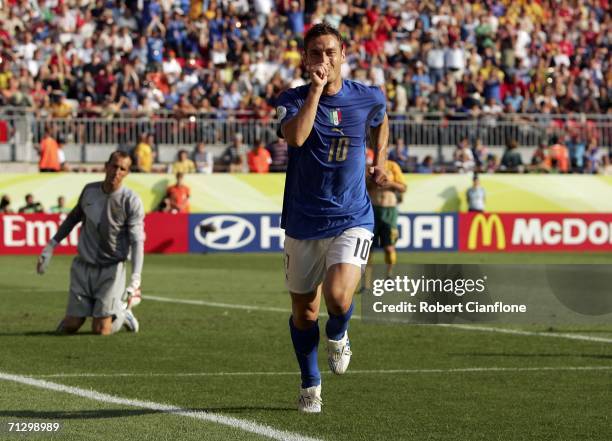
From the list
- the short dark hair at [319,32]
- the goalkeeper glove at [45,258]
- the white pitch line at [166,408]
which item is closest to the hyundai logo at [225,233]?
the goalkeeper glove at [45,258]

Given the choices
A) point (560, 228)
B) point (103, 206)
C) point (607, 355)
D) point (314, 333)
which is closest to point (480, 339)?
point (607, 355)

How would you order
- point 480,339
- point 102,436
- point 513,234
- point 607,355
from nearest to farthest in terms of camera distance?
1. point 102,436
2. point 607,355
3. point 480,339
4. point 513,234

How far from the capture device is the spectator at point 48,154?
30.8 m

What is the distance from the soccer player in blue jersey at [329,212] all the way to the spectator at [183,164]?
2320cm

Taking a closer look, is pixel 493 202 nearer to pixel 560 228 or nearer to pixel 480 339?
pixel 560 228

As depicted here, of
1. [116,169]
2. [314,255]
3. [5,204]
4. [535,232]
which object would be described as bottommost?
[535,232]

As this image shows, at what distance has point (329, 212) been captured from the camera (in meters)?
8.34

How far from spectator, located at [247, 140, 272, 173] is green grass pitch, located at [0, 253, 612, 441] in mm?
15172

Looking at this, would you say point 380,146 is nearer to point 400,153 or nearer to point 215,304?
point 215,304

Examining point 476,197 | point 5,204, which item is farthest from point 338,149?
point 476,197

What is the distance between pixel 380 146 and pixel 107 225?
5473 mm

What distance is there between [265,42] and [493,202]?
6.94 metres

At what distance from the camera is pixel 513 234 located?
107 feet

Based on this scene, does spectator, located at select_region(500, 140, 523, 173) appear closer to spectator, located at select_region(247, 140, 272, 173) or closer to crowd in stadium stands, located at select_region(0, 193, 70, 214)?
spectator, located at select_region(247, 140, 272, 173)
